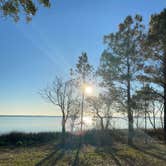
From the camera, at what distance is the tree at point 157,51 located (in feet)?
39.7

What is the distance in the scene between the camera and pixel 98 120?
2264 centimetres

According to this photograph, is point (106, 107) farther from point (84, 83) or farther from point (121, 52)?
point (121, 52)

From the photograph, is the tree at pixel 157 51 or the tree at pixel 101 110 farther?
the tree at pixel 101 110

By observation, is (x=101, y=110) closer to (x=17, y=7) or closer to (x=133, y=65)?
(x=133, y=65)

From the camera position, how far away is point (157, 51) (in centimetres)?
1297

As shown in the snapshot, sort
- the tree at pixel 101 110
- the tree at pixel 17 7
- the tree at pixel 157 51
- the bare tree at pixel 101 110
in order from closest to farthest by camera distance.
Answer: the tree at pixel 17 7 < the tree at pixel 157 51 < the tree at pixel 101 110 < the bare tree at pixel 101 110

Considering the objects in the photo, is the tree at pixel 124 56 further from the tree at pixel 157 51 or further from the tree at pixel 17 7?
the tree at pixel 17 7

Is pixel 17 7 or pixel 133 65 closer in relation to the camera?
pixel 17 7

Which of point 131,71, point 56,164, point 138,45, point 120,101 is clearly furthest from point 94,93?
point 56,164

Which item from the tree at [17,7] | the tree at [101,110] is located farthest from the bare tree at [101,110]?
the tree at [17,7]

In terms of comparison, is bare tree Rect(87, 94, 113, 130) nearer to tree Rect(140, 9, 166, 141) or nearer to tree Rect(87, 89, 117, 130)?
tree Rect(87, 89, 117, 130)

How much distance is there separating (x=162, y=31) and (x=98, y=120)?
42.3 feet

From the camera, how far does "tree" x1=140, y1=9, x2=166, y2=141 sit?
12094 millimetres

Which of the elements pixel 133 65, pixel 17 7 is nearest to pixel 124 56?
pixel 133 65
